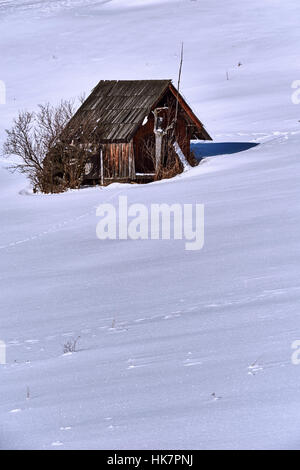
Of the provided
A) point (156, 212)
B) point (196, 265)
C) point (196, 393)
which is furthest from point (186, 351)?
point (156, 212)

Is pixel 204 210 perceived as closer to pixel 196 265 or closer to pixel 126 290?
pixel 196 265

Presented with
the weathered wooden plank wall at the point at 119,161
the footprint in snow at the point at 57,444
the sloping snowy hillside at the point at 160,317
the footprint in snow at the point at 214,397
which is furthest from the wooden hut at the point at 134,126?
the footprint in snow at the point at 57,444

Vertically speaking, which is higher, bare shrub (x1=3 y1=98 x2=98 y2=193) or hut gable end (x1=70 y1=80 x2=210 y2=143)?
hut gable end (x1=70 y1=80 x2=210 y2=143)

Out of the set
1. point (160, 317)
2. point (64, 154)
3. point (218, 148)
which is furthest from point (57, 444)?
point (218, 148)

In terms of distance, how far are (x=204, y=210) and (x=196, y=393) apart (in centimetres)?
926

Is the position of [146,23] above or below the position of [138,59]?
above

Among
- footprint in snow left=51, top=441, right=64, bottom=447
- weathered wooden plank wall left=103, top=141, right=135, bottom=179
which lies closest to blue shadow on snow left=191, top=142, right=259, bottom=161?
weathered wooden plank wall left=103, top=141, right=135, bottom=179

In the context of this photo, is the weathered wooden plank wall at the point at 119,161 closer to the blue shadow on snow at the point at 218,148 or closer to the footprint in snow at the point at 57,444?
the blue shadow on snow at the point at 218,148

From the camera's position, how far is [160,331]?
7.26 m

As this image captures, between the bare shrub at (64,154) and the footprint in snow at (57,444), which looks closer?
the footprint in snow at (57,444)

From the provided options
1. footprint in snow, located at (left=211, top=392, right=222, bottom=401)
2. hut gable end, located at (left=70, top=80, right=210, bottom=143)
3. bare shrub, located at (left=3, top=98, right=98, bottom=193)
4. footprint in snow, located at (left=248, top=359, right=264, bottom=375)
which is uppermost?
hut gable end, located at (left=70, top=80, right=210, bottom=143)

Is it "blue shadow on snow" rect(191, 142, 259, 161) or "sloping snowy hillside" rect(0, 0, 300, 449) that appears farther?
"blue shadow on snow" rect(191, 142, 259, 161)

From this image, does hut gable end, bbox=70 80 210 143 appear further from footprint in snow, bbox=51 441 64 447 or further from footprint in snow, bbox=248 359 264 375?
footprint in snow, bbox=51 441 64 447

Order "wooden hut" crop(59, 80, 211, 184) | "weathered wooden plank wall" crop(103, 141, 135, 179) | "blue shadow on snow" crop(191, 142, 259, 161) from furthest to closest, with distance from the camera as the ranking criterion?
"blue shadow on snow" crop(191, 142, 259, 161), "weathered wooden plank wall" crop(103, 141, 135, 179), "wooden hut" crop(59, 80, 211, 184)
